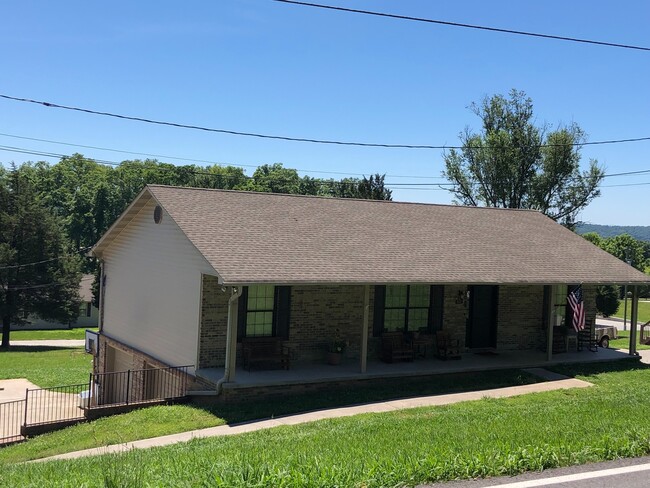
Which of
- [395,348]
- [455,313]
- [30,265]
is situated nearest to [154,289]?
[395,348]

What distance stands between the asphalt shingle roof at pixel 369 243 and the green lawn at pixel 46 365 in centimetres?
1138

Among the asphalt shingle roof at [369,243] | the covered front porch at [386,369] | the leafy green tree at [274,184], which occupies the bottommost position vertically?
the covered front porch at [386,369]

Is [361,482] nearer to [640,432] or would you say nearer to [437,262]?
[640,432]

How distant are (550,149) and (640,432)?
131ft

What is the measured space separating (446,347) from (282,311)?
4932mm

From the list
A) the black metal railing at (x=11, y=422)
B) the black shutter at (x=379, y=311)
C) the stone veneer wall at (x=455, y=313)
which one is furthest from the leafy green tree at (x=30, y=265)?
the stone veneer wall at (x=455, y=313)

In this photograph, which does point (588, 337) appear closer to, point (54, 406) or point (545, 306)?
point (545, 306)

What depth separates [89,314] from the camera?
193ft

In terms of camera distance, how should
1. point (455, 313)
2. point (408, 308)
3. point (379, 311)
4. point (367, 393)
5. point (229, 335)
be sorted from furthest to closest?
point (455, 313)
point (408, 308)
point (379, 311)
point (367, 393)
point (229, 335)

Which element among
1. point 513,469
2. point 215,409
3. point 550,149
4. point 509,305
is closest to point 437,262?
point 509,305

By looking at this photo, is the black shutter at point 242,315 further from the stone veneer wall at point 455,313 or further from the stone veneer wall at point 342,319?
the stone veneer wall at point 455,313

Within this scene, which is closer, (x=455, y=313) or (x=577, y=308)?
(x=577, y=308)

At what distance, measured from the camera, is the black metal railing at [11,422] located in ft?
48.1

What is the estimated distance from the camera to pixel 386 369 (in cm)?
1633
